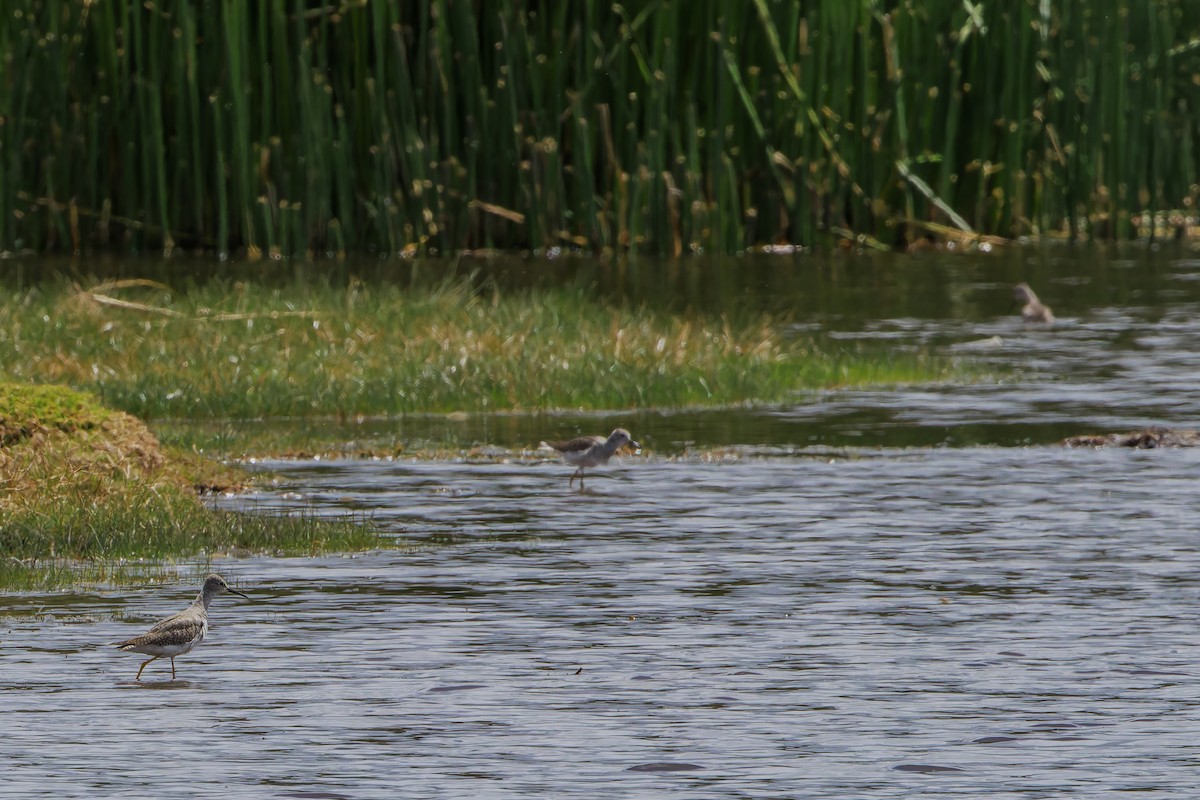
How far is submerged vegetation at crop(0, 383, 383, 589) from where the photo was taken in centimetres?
1404

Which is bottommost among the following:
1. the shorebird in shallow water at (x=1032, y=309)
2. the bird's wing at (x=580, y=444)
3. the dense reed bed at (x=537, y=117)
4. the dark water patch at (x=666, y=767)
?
the dark water patch at (x=666, y=767)

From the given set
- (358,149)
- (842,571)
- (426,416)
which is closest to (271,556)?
(842,571)

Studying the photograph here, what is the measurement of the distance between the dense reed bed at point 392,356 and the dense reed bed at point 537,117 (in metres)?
Answer: 9.41

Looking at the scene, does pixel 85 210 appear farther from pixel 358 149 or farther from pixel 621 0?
pixel 621 0

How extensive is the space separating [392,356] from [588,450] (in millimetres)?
5672

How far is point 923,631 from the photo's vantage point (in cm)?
1239

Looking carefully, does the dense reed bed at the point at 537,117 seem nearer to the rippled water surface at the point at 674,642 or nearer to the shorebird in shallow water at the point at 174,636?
the rippled water surface at the point at 674,642

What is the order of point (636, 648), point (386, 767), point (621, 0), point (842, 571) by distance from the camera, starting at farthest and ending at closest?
1. point (621, 0)
2. point (842, 571)
3. point (636, 648)
4. point (386, 767)

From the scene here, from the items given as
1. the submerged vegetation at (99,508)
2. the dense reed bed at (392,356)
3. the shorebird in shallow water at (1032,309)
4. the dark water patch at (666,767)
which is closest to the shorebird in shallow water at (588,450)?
the submerged vegetation at (99,508)

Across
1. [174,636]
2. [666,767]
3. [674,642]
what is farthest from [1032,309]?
[666,767]

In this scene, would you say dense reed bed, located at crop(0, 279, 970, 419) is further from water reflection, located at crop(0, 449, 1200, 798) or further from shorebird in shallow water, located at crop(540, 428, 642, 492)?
water reflection, located at crop(0, 449, 1200, 798)

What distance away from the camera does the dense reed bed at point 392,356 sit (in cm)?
2170

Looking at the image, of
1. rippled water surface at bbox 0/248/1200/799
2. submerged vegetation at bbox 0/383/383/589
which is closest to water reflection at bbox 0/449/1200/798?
rippled water surface at bbox 0/248/1200/799

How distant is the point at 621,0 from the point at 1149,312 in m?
9.02
